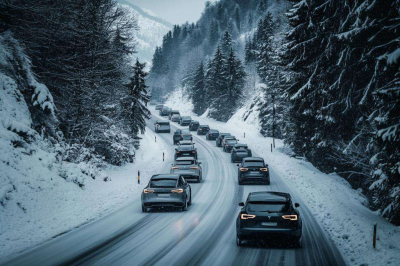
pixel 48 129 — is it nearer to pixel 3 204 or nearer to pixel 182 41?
pixel 3 204

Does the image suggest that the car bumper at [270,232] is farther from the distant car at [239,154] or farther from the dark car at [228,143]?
the dark car at [228,143]

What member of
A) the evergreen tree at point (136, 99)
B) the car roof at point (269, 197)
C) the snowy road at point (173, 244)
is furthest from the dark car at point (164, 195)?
the evergreen tree at point (136, 99)

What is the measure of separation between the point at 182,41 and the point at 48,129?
16328cm

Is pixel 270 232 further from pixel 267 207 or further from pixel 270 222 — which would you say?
pixel 267 207

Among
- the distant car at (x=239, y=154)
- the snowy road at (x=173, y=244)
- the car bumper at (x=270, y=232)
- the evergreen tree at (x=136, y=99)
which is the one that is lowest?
Result: the snowy road at (x=173, y=244)

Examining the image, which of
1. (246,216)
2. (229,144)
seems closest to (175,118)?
(229,144)

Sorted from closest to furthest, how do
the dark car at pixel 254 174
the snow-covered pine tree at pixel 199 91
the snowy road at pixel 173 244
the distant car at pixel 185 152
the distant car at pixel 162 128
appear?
the snowy road at pixel 173 244 < the dark car at pixel 254 174 < the distant car at pixel 185 152 < the distant car at pixel 162 128 < the snow-covered pine tree at pixel 199 91

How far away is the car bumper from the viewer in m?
9.43

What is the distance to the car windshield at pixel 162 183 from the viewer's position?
14812 millimetres

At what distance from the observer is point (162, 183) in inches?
588

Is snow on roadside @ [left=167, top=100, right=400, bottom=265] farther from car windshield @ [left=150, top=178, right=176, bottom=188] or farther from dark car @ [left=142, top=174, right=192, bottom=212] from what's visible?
car windshield @ [left=150, top=178, right=176, bottom=188]

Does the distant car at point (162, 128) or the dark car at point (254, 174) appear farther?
the distant car at point (162, 128)

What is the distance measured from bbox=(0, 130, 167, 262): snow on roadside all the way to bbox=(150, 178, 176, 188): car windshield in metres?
2.25

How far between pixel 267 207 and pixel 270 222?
1.51 ft
